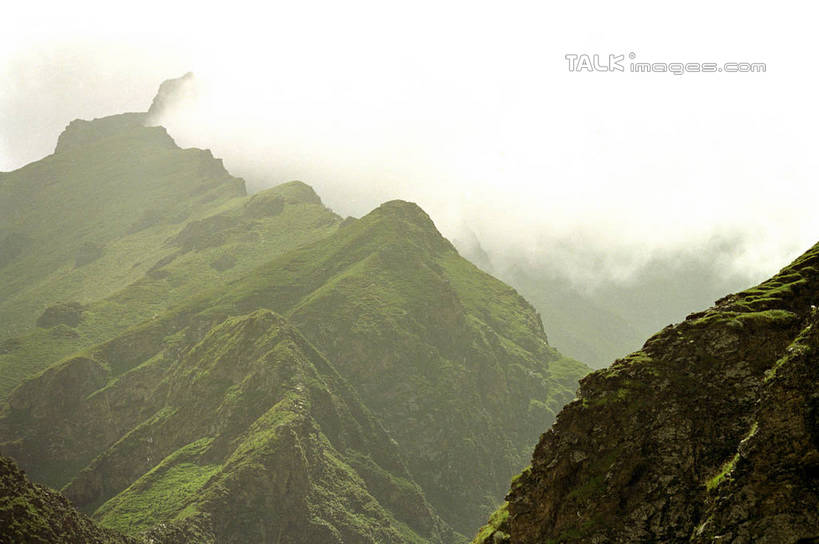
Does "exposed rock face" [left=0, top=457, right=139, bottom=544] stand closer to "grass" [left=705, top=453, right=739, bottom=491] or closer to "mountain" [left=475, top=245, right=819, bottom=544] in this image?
"mountain" [left=475, top=245, right=819, bottom=544]

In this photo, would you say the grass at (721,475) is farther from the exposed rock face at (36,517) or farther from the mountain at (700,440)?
the exposed rock face at (36,517)

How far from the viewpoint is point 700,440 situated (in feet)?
247

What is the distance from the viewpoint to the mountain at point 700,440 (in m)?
57.3

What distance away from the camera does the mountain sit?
5731 centimetres

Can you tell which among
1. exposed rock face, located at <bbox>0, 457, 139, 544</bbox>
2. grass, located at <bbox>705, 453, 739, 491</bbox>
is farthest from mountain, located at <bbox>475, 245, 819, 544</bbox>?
exposed rock face, located at <bbox>0, 457, 139, 544</bbox>

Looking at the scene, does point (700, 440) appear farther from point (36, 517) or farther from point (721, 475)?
point (36, 517)

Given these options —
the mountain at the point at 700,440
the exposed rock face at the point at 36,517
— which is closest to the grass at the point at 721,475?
the mountain at the point at 700,440

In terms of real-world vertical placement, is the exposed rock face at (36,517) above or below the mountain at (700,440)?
below

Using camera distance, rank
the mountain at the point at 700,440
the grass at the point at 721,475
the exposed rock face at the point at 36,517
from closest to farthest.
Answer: the mountain at the point at 700,440 → the grass at the point at 721,475 → the exposed rock face at the point at 36,517

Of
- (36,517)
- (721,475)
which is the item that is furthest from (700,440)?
(36,517)

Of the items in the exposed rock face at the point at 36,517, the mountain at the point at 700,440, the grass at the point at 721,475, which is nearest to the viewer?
the mountain at the point at 700,440

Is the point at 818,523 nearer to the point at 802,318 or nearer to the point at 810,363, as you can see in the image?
the point at 810,363

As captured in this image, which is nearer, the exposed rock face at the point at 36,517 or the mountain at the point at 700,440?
the mountain at the point at 700,440

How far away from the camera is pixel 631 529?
243ft
